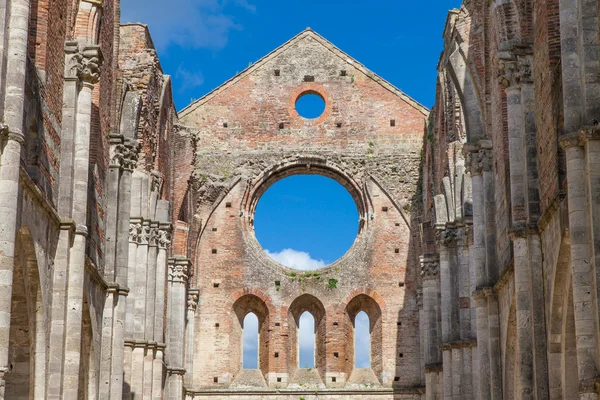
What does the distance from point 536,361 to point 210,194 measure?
1840cm

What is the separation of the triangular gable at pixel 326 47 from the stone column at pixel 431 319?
6.46 m

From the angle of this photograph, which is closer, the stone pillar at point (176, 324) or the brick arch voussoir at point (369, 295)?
the stone pillar at point (176, 324)

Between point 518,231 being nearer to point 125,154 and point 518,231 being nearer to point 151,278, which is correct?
point 125,154

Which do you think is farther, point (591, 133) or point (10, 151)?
point (10, 151)

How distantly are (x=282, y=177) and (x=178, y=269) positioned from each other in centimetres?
535

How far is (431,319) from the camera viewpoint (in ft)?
91.6

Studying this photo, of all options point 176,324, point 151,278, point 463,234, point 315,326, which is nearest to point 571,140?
point 463,234

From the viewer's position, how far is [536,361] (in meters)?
15.4

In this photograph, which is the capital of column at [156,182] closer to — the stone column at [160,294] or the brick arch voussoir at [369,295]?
the stone column at [160,294]

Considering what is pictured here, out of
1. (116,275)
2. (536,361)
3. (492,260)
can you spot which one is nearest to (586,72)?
(536,361)

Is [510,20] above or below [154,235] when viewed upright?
above

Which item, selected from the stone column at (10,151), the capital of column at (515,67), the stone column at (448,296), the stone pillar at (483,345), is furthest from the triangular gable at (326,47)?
the stone column at (10,151)

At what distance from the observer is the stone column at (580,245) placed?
11820 millimetres

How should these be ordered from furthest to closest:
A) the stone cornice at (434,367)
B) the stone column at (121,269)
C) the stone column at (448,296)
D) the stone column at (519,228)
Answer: the stone cornice at (434,367) → the stone column at (448,296) → the stone column at (121,269) → the stone column at (519,228)
